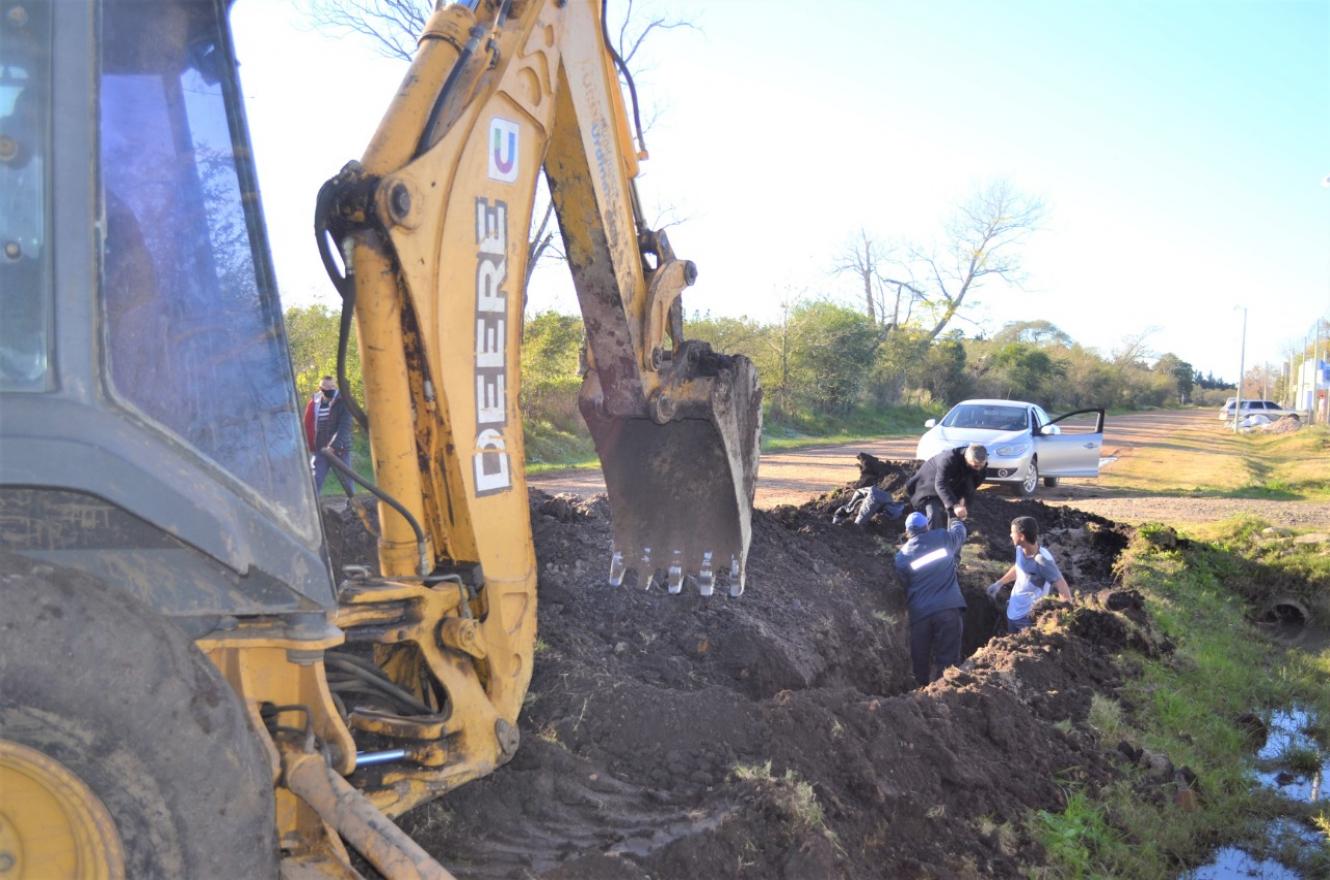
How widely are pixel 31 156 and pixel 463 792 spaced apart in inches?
111

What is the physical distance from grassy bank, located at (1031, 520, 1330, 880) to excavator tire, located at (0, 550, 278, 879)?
13.5 ft

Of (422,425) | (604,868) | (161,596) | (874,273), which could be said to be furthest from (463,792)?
(874,273)

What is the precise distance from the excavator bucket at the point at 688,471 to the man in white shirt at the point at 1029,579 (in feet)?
14.4

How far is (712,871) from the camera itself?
404 centimetres

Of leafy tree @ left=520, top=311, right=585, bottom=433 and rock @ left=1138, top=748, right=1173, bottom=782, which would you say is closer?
rock @ left=1138, top=748, right=1173, bottom=782

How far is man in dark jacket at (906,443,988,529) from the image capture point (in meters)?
10.2

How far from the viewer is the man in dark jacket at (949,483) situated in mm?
10250

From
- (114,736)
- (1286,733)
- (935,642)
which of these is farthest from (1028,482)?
(114,736)

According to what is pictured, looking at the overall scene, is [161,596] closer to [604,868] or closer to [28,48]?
[28,48]

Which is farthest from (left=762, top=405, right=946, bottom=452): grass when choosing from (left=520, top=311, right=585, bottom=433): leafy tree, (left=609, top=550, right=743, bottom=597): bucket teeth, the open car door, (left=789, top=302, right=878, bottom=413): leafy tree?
(left=609, top=550, right=743, bottom=597): bucket teeth

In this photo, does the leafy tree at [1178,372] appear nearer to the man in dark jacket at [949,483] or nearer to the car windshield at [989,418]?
the car windshield at [989,418]

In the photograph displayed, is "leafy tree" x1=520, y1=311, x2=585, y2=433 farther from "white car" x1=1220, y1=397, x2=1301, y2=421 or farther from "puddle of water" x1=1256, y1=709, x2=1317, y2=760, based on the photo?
"white car" x1=1220, y1=397, x2=1301, y2=421

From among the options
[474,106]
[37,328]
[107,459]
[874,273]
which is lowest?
[107,459]

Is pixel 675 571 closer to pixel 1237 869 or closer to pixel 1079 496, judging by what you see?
pixel 1237 869
